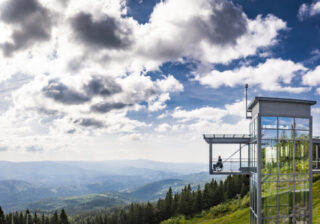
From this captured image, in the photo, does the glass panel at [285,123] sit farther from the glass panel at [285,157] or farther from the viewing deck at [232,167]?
the viewing deck at [232,167]

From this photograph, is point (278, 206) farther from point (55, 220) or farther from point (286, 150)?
point (55, 220)

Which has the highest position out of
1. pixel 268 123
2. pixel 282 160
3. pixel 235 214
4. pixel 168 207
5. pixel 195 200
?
pixel 268 123

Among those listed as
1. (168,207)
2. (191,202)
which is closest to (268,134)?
(191,202)

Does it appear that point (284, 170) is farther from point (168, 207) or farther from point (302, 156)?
point (168, 207)

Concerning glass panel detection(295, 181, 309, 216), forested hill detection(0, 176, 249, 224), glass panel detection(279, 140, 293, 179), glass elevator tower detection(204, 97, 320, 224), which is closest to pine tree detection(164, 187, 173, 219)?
forested hill detection(0, 176, 249, 224)

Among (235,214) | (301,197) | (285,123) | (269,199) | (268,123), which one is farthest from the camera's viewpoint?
(235,214)

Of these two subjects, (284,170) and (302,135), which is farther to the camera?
(302,135)

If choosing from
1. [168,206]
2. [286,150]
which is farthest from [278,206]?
[168,206]

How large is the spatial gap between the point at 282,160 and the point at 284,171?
935 mm

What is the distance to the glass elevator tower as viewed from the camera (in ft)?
71.8

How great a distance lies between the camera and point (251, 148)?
80.0ft

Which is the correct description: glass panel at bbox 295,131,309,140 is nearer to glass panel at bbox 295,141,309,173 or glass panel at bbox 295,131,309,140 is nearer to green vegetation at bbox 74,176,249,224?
glass panel at bbox 295,141,309,173

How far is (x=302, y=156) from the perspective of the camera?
74.6 feet

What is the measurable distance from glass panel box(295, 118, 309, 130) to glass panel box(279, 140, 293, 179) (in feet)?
5.38
